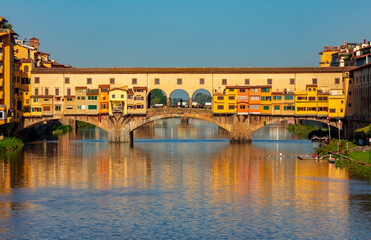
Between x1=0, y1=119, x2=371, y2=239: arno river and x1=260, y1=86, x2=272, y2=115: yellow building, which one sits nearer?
x1=0, y1=119, x2=371, y2=239: arno river

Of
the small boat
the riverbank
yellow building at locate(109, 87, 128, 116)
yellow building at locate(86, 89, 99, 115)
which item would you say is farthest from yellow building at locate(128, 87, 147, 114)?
the small boat

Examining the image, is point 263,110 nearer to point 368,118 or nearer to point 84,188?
point 368,118

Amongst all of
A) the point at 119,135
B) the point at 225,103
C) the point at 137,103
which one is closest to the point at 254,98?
the point at 225,103

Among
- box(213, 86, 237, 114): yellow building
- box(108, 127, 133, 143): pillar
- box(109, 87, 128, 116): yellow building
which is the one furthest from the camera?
box(213, 86, 237, 114): yellow building

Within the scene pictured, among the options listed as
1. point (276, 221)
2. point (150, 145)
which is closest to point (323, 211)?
point (276, 221)

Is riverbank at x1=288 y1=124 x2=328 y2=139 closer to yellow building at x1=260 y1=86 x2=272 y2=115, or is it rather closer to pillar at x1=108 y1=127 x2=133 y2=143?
yellow building at x1=260 y1=86 x2=272 y2=115

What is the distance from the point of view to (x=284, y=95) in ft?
317

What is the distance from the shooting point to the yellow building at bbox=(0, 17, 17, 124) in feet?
290

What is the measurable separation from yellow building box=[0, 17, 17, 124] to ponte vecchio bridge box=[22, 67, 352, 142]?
7.64 meters

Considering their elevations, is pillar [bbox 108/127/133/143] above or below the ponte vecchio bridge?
below

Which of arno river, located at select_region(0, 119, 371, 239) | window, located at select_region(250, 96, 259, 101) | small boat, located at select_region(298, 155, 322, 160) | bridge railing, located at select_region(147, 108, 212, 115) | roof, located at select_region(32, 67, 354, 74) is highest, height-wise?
roof, located at select_region(32, 67, 354, 74)

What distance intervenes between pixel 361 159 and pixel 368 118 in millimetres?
18445

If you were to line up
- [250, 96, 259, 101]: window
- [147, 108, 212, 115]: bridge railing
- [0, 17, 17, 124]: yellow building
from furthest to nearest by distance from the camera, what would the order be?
1. [147, 108, 212, 115]: bridge railing
2. [250, 96, 259, 101]: window
3. [0, 17, 17, 124]: yellow building

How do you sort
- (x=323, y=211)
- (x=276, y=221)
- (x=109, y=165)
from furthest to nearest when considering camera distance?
(x=109, y=165) → (x=323, y=211) → (x=276, y=221)
